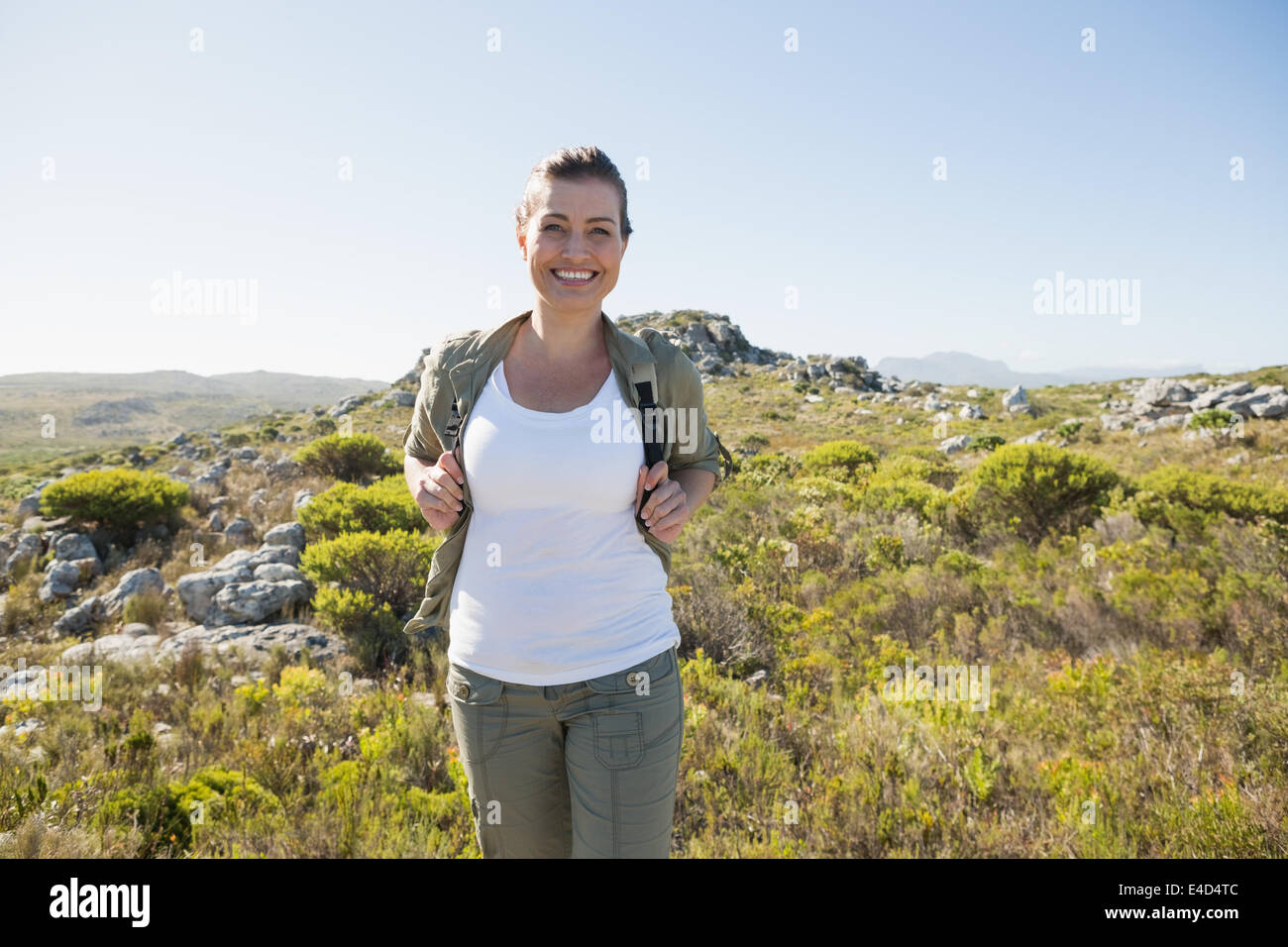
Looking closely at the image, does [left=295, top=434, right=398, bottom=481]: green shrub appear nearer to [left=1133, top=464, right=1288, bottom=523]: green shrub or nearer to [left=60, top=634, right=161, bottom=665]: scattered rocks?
[left=60, top=634, right=161, bottom=665]: scattered rocks

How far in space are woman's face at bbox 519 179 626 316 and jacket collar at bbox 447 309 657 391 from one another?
4.9 inches

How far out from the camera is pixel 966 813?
2.91 meters

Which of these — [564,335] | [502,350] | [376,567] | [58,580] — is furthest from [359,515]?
[564,335]

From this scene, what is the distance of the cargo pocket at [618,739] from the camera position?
1445 millimetres

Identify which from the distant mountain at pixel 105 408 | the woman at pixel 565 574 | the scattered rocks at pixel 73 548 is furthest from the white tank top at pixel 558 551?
the distant mountain at pixel 105 408

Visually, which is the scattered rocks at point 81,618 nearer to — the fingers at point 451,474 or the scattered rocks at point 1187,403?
the fingers at point 451,474

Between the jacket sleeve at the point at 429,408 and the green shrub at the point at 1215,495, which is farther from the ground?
the jacket sleeve at the point at 429,408

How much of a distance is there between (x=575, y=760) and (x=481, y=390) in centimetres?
97

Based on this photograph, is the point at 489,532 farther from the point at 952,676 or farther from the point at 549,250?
the point at 952,676

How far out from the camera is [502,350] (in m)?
1.77

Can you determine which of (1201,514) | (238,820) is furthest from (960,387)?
(238,820)

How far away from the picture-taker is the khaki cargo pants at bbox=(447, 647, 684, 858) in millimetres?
1449

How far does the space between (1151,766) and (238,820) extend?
4.34 meters
